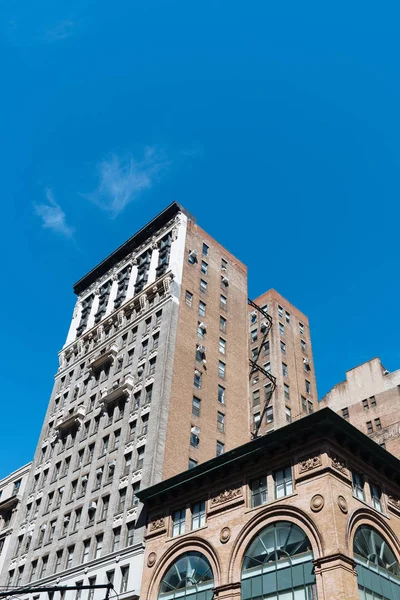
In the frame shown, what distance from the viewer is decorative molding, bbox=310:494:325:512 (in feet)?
101

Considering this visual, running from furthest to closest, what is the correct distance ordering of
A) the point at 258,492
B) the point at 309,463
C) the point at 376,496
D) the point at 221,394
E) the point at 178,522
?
the point at 221,394
the point at 178,522
the point at 376,496
the point at 258,492
the point at 309,463

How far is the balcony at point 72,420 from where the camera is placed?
5525cm

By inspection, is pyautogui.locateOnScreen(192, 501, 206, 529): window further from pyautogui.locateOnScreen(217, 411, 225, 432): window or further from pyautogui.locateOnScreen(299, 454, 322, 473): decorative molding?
pyautogui.locateOnScreen(217, 411, 225, 432): window

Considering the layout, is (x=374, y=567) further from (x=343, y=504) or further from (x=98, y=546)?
(x=98, y=546)

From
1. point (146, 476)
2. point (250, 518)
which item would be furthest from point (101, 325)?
point (250, 518)

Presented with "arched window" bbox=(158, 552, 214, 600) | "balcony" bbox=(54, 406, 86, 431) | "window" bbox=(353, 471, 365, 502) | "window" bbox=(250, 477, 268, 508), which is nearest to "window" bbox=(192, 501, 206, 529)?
"arched window" bbox=(158, 552, 214, 600)

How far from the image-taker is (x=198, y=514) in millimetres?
37312

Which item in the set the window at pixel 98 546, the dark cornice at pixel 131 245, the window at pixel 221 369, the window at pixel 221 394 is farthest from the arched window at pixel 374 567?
the dark cornice at pixel 131 245

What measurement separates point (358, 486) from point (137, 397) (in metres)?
21.7

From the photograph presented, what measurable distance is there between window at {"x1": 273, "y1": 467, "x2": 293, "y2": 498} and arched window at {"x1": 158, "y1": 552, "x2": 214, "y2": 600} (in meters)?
5.97

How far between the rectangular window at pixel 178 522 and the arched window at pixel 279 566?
5952mm

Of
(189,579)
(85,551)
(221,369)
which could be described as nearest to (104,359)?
(221,369)

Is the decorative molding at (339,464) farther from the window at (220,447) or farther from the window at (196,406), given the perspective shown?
the window at (196,406)

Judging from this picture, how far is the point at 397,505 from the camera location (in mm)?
36312
